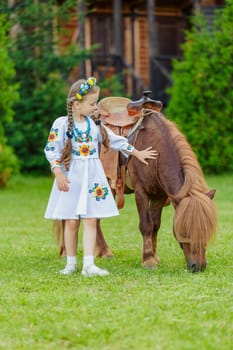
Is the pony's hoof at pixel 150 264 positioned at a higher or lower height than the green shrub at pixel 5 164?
higher

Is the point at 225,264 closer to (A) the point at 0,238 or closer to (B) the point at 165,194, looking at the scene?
(B) the point at 165,194

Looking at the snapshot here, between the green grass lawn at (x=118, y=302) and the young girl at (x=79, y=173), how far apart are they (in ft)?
1.15

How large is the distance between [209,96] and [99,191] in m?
12.5

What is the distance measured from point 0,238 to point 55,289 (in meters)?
3.84

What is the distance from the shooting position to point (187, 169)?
25.5ft

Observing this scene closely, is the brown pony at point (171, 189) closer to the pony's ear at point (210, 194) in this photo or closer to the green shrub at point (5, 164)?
the pony's ear at point (210, 194)

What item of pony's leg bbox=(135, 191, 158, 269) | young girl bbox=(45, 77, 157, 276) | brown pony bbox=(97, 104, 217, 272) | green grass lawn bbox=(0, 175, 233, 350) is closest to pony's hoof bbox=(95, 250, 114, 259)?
green grass lawn bbox=(0, 175, 233, 350)

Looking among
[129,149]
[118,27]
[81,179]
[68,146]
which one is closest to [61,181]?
[81,179]

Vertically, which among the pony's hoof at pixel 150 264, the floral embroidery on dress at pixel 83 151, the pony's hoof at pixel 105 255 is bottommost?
the pony's hoof at pixel 105 255

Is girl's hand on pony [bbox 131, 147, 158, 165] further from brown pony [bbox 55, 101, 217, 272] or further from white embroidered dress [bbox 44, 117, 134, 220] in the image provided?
white embroidered dress [bbox 44, 117, 134, 220]

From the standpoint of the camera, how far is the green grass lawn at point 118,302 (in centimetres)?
543

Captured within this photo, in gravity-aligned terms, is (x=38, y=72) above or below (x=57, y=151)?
below

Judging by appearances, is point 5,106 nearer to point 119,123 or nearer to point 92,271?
point 119,123

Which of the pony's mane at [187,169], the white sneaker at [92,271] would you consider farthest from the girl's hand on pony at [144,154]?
the white sneaker at [92,271]
